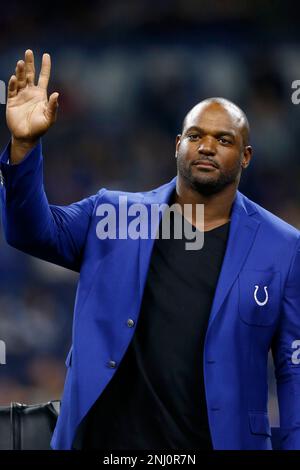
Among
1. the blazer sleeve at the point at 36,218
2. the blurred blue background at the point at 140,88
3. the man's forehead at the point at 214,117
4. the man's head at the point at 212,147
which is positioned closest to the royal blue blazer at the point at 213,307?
the blazer sleeve at the point at 36,218

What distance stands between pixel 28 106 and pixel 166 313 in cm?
A: 54

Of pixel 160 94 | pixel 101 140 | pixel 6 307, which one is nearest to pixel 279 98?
pixel 160 94

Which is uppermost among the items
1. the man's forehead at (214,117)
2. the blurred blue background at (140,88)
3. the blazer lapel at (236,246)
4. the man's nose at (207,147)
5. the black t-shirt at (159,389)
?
the blurred blue background at (140,88)

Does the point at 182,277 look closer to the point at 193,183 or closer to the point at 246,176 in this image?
the point at 193,183

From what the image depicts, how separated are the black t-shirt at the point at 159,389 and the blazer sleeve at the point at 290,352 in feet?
0.61

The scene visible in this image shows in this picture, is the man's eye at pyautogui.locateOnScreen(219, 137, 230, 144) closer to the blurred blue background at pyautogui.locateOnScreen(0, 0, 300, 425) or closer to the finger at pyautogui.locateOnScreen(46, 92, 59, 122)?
the finger at pyautogui.locateOnScreen(46, 92, 59, 122)

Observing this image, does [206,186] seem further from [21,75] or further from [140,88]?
[140,88]

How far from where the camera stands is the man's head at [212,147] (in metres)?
2.20

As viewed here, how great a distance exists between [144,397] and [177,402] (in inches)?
2.9

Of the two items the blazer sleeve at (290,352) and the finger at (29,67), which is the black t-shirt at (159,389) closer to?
the blazer sleeve at (290,352)

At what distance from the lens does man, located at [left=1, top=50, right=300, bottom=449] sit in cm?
201

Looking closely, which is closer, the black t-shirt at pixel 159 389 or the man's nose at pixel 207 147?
the black t-shirt at pixel 159 389

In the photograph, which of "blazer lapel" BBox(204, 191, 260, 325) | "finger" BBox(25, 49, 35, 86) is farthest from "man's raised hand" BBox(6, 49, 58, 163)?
"blazer lapel" BBox(204, 191, 260, 325)

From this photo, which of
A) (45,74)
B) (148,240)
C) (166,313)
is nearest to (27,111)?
(45,74)
